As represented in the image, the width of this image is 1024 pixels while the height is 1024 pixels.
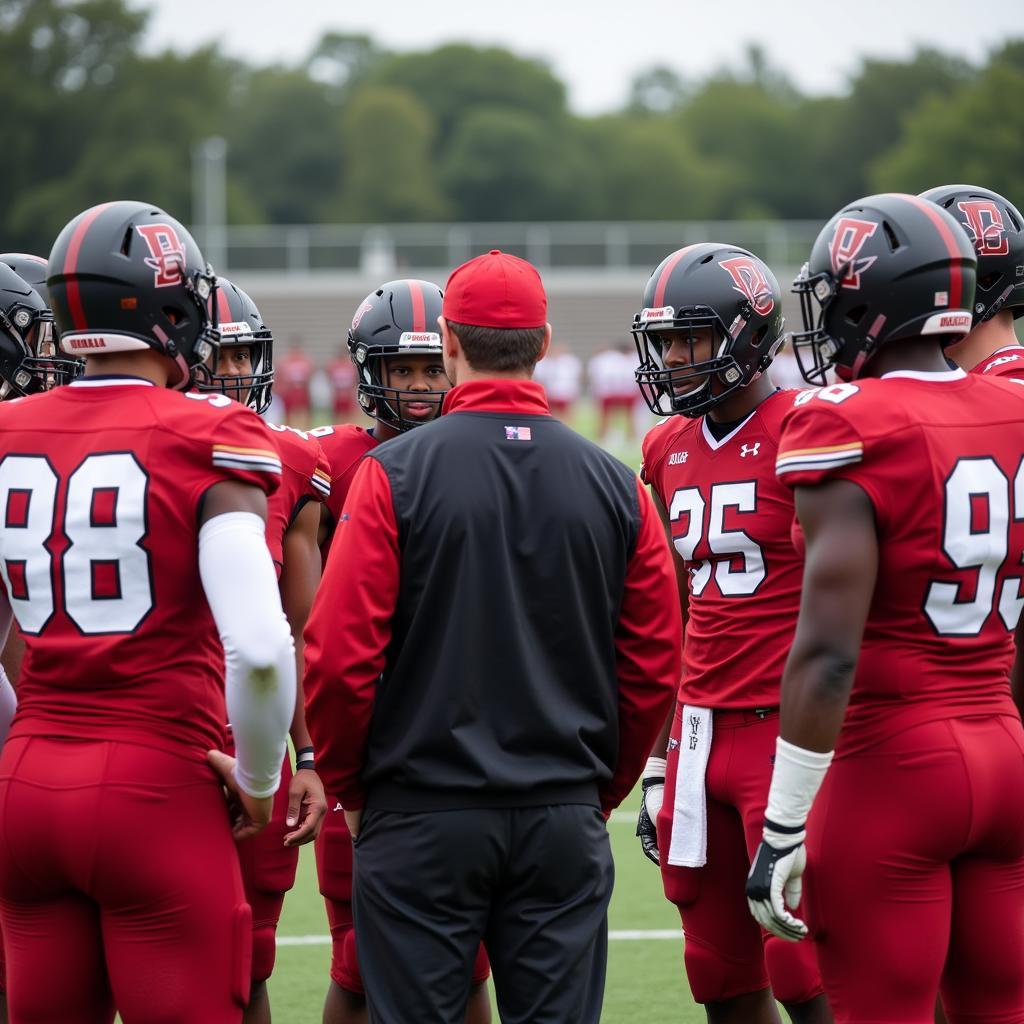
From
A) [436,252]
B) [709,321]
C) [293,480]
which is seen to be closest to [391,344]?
[293,480]

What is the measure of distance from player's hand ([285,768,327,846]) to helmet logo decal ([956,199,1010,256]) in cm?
246

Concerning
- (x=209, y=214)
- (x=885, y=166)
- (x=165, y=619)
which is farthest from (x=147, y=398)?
(x=885, y=166)

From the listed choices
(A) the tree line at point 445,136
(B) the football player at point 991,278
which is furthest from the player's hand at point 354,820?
(A) the tree line at point 445,136

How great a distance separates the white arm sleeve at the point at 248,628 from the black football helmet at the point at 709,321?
5.17ft

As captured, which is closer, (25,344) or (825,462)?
(825,462)

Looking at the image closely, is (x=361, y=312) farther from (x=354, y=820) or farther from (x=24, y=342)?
(x=354, y=820)

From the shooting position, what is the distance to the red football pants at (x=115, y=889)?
3.04 meters

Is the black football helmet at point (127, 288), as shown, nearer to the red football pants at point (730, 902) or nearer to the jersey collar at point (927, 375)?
the jersey collar at point (927, 375)

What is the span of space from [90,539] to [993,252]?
9.34 feet

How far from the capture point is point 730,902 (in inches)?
161

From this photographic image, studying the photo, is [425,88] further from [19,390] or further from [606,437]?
[19,390]

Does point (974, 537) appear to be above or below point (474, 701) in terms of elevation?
above

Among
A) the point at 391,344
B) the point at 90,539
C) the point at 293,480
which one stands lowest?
the point at 293,480

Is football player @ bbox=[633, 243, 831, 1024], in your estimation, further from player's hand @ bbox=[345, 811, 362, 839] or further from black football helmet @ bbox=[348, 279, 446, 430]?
player's hand @ bbox=[345, 811, 362, 839]
